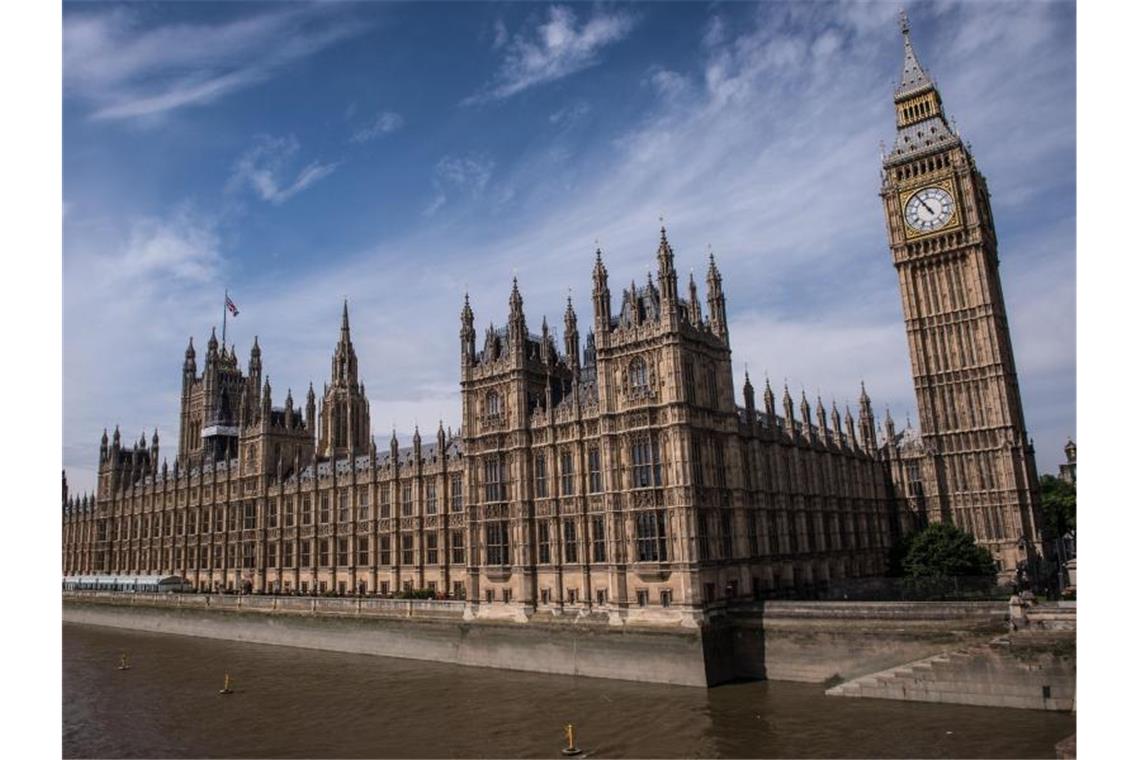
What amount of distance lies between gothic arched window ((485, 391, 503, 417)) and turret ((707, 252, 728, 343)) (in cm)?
1876

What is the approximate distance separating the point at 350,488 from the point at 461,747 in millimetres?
52814

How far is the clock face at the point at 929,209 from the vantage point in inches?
3745

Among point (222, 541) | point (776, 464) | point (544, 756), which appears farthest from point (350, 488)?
point (544, 756)

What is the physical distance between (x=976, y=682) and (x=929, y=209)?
69.5 metres

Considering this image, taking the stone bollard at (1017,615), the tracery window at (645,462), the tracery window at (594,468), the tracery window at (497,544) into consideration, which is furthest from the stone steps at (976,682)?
the tracery window at (497,544)

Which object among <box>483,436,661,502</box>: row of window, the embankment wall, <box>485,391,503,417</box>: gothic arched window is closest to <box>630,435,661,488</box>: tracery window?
<box>483,436,661,502</box>: row of window

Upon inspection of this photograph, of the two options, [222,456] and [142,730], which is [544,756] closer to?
[142,730]

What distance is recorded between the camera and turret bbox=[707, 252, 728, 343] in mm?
62031

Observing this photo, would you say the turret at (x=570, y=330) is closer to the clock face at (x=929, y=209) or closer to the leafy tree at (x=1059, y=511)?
the clock face at (x=929, y=209)

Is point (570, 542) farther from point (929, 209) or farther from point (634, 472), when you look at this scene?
point (929, 209)

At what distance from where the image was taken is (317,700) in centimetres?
5194

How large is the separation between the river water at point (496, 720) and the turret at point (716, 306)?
87.3 ft

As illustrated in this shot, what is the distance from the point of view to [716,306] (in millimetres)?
62438

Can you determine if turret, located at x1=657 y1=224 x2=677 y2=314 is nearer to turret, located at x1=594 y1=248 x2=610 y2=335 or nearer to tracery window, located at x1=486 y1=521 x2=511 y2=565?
turret, located at x1=594 y1=248 x2=610 y2=335
